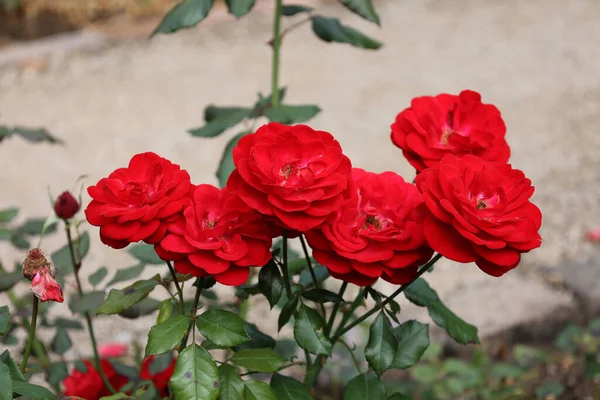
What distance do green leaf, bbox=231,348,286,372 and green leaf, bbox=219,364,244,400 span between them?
0.8 inches

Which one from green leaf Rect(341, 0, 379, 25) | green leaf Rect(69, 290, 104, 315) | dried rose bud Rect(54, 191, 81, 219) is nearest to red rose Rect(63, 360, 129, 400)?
green leaf Rect(69, 290, 104, 315)

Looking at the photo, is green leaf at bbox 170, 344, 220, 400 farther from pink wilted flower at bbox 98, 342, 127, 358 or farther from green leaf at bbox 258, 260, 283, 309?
pink wilted flower at bbox 98, 342, 127, 358

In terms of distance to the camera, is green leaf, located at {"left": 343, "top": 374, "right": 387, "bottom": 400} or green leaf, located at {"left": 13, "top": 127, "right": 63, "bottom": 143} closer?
green leaf, located at {"left": 343, "top": 374, "right": 387, "bottom": 400}

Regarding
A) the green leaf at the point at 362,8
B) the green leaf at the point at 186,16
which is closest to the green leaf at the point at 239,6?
the green leaf at the point at 186,16

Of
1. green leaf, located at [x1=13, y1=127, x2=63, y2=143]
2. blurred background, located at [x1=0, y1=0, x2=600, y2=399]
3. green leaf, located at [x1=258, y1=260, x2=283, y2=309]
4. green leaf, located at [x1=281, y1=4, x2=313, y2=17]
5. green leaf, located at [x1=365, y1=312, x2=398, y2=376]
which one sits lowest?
blurred background, located at [x1=0, y1=0, x2=600, y2=399]

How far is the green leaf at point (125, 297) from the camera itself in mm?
816

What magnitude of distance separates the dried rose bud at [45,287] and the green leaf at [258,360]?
206 mm

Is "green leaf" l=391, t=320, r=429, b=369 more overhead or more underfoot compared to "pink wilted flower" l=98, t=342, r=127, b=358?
more overhead

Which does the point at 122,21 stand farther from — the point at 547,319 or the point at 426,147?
the point at 426,147

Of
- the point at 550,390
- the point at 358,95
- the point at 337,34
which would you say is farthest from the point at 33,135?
the point at 358,95

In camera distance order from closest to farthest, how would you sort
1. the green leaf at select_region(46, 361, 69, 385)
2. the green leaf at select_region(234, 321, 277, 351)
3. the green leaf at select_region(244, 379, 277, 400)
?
the green leaf at select_region(244, 379, 277, 400)
the green leaf at select_region(234, 321, 277, 351)
the green leaf at select_region(46, 361, 69, 385)

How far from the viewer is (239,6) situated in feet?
3.85

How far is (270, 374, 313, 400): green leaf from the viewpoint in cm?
88

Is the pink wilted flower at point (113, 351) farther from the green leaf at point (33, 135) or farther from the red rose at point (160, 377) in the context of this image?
the green leaf at point (33, 135)
